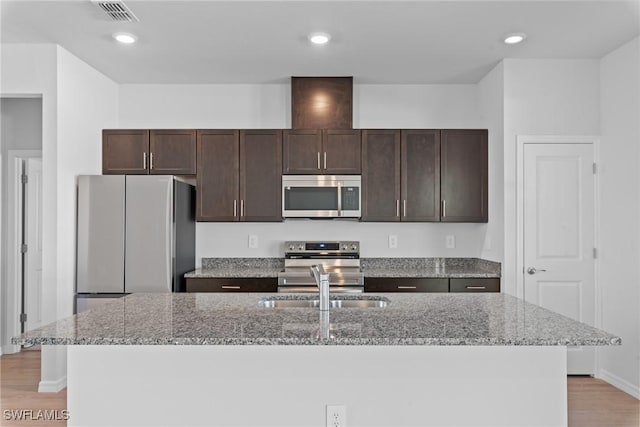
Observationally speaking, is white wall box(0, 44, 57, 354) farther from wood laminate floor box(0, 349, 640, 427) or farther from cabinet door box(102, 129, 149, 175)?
cabinet door box(102, 129, 149, 175)

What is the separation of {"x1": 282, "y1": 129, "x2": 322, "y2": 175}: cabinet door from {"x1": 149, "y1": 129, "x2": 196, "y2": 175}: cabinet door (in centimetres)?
85

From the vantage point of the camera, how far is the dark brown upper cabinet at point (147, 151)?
4.22 metres

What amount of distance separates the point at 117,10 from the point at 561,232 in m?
3.73

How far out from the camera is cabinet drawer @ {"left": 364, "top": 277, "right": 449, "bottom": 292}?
3.88 m

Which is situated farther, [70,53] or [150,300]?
[70,53]

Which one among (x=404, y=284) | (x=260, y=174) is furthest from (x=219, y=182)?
(x=404, y=284)

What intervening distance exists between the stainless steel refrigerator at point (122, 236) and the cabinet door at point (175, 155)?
1.57 ft

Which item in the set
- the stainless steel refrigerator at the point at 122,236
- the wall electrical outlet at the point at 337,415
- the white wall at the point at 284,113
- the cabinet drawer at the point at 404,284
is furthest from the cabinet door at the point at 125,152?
the wall electrical outlet at the point at 337,415

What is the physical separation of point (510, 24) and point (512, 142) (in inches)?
41.5

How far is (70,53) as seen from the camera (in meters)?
3.69

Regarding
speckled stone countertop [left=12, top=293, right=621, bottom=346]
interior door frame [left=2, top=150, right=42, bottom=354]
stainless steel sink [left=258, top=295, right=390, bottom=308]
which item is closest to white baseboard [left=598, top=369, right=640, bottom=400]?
speckled stone countertop [left=12, top=293, right=621, bottom=346]

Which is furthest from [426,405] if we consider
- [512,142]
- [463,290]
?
[512,142]

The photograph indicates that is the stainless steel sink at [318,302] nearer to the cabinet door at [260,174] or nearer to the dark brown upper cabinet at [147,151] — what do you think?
the cabinet door at [260,174]

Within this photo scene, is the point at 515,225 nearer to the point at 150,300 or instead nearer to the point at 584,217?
the point at 584,217
